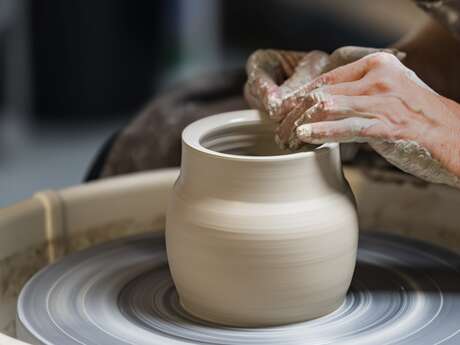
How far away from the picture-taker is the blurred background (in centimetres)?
471

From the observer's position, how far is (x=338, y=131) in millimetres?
1304

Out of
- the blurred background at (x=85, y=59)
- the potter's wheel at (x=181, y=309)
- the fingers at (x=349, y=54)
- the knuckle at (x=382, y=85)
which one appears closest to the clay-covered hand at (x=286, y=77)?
the fingers at (x=349, y=54)

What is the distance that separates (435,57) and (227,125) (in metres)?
0.66

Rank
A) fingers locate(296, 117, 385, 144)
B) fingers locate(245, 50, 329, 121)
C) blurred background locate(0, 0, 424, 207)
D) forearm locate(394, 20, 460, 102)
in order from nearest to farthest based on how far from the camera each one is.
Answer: fingers locate(296, 117, 385, 144)
fingers locate(245, 50, 329, 121)
forearm locate(394, 20, 460, 102)
blurred background locate(0, 0, 424, 207)

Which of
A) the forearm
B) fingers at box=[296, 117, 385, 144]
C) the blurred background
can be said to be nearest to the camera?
fingers at box=[296, 117, 385, 144]

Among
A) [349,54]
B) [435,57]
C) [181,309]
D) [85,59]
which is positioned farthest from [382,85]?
[85,59]

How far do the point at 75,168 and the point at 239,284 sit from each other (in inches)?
127

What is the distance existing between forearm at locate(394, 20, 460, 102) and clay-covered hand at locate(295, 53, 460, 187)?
0.56m

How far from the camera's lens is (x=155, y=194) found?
1861 millimetres

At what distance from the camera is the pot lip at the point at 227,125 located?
131cm

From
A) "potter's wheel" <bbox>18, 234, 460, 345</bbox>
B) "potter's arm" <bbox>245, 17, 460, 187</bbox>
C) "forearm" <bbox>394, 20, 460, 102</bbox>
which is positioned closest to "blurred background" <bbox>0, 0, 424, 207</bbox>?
"forearm" <bbox>394, 20, 460, 102</bbox>

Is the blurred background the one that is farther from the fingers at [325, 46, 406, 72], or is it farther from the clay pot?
the clay pot

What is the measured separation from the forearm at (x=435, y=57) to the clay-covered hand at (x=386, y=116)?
56 centimetres

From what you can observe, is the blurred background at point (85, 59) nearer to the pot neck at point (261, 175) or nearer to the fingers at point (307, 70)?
the fingers at point (307, 70)
